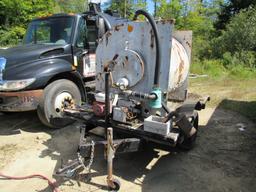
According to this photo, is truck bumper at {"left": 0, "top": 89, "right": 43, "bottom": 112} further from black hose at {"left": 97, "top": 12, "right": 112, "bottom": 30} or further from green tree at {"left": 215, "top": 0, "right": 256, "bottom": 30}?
green tree at {"left": 215, "top": 0, "right": 256, "bottom": 30}

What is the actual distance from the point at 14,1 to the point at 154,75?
73.7 ft

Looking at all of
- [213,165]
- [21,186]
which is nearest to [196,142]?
[213,165]

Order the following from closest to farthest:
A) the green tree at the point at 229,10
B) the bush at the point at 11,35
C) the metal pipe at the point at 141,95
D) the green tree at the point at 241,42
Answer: the metal pipe at the point at 141,95 < the green tree at the point at 241,42 < the green tree at the point at 229,10 < the bush at the point at 11,35

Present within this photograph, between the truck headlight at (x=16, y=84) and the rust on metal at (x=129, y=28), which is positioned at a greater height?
the rust on metal at (x=129, y=28)

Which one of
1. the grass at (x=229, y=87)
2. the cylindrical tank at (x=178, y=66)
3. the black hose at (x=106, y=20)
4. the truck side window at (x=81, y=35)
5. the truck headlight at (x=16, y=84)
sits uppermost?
the black hose at (x=106, y=20)

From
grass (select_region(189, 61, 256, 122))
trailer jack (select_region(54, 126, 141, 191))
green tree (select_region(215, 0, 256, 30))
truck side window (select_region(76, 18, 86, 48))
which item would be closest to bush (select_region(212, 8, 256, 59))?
grass (select_region(189, 61, 256, 122))

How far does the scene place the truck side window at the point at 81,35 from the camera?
5383mm

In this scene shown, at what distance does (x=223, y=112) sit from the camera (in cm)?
629

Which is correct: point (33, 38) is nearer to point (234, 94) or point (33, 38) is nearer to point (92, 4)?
point (92, 4)

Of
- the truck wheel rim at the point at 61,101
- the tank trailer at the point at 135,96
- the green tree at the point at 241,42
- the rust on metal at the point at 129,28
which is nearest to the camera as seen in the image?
the tank trailer at the point at 135,96

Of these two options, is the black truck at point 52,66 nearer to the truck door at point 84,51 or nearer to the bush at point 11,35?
the truck door at point 84,51

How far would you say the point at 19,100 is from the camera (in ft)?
14.7

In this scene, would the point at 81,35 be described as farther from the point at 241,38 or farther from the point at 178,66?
the point at 241,38

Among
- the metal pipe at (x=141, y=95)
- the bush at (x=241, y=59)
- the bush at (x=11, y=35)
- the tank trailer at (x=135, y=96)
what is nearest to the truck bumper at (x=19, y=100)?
the tank trailer at (x=135, y=96)
